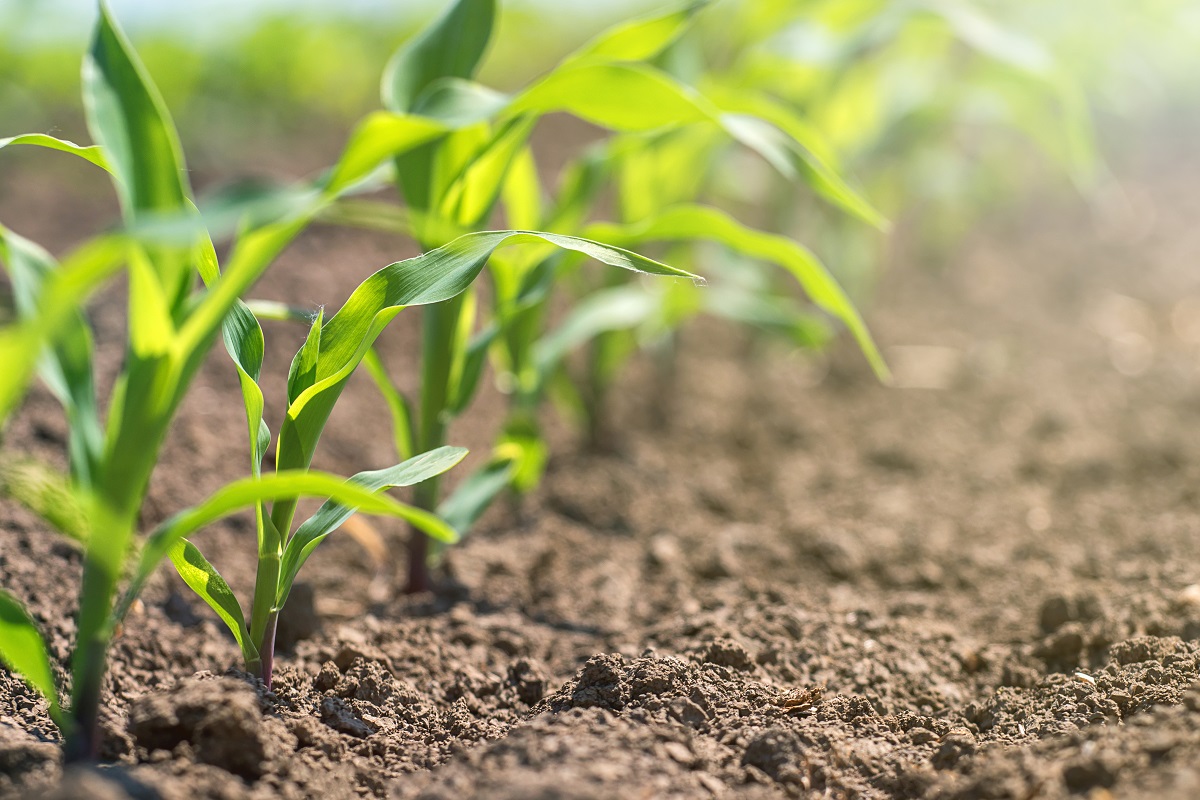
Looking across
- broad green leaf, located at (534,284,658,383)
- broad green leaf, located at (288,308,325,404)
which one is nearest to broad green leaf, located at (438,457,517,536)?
broad green leaf, located at (534,284,658,383)

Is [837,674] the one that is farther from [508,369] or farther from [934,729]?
[508,369]

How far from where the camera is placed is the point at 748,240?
117 centimetres

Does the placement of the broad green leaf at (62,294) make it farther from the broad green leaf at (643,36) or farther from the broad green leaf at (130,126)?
the broad green leaf at (643,36)

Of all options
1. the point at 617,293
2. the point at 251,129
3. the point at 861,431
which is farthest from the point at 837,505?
the point at 251,129

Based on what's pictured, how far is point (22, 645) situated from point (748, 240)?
2.81 feet

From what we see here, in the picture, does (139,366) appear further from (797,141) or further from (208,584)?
(797,141)

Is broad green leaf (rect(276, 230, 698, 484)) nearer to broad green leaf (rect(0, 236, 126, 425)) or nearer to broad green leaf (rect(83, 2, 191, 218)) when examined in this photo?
broad green leaf (rect(83, 2, 191, 218))

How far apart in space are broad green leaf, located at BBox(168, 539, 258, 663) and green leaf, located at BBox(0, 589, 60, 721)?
0.41ft

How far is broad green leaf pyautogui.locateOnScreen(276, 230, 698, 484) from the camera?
883mm

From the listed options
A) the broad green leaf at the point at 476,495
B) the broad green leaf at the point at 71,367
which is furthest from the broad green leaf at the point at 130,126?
the broad green leaf at the point at 476,495

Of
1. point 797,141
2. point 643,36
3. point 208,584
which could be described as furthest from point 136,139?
point 797,141

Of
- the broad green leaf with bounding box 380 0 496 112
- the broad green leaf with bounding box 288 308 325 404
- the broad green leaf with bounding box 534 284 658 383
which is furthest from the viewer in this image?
the broad green leaf with bounding box 534 284 658 383

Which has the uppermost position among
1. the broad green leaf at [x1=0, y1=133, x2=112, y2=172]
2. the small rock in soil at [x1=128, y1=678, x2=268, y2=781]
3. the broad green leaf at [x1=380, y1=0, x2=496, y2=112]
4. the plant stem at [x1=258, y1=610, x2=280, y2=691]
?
the broad green leaf at [x1=380, y1=0, x2=496, y2=112]

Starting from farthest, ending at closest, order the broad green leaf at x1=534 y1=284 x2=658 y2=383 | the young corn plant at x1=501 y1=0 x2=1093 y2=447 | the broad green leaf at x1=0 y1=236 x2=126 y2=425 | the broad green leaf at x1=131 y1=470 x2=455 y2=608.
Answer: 1. the broad green leaf at x1=534 y1=284 x2=658 y2=383
2. the young corn plant at x1=501 y1=0 x2=1093 y2=447
3. the broad green leaf at x1=131 y1=470 x2=455 y2=608
4. the broad green leaf at x1=0 y1=236 x2=126 y2=425
